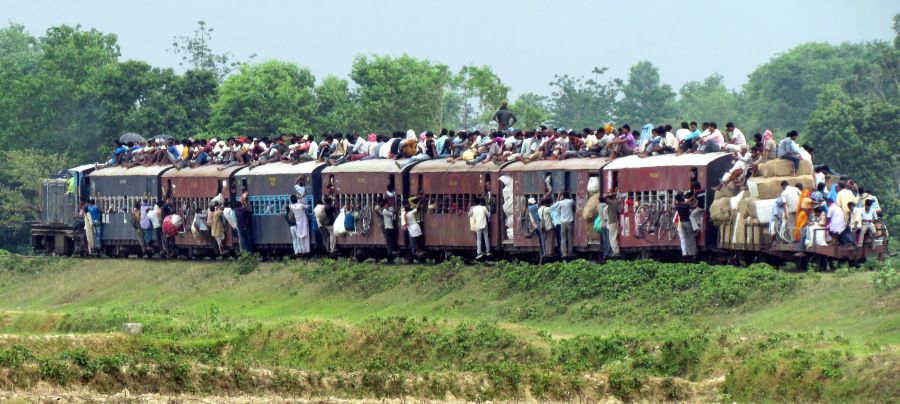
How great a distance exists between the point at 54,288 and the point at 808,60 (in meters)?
77.5

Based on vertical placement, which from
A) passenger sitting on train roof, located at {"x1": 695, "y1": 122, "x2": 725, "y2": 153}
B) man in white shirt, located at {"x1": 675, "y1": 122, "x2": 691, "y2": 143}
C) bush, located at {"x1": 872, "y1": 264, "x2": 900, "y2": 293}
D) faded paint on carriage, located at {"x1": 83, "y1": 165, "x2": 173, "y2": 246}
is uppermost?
man in white shirt, located at {"x1": 675, "y1": 122, "x2": 691, "y2": 143}

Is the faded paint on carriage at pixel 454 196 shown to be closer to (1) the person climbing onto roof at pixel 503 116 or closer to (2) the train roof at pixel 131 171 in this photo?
(1) the person climbing onto roof at pixel 503 116

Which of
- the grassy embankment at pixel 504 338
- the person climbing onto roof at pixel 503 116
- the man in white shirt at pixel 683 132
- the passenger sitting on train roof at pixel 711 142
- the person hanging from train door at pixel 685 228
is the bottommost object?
the grassy embankment at pixel 504 338

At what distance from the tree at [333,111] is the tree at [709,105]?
159ft

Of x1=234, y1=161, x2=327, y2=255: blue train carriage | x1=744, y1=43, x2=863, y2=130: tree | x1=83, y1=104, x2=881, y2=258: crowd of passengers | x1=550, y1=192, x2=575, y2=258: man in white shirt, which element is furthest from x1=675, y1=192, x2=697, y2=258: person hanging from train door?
x1=744, y1=43, x2=863, y2=130: tree

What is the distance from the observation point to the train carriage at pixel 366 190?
4188 cm

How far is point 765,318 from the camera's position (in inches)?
1158

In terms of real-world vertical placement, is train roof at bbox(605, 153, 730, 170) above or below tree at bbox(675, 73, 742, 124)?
below

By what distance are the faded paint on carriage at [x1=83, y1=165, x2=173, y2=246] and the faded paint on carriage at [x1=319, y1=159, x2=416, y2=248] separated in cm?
841

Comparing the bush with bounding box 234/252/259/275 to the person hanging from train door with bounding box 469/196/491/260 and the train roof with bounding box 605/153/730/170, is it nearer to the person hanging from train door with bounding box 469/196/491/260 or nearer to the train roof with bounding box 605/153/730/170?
the person hanging from train door with bounding box 469/196/491/260

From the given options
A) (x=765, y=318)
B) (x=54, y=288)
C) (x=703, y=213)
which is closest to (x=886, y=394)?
(x=765, y=318)

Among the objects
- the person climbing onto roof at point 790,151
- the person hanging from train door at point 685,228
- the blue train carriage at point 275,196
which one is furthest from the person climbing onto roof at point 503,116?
the person climbing onto roof at point 790,151

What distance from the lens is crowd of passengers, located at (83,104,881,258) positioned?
32.6m

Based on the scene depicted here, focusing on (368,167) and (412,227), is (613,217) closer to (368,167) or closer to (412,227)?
(412,227)
